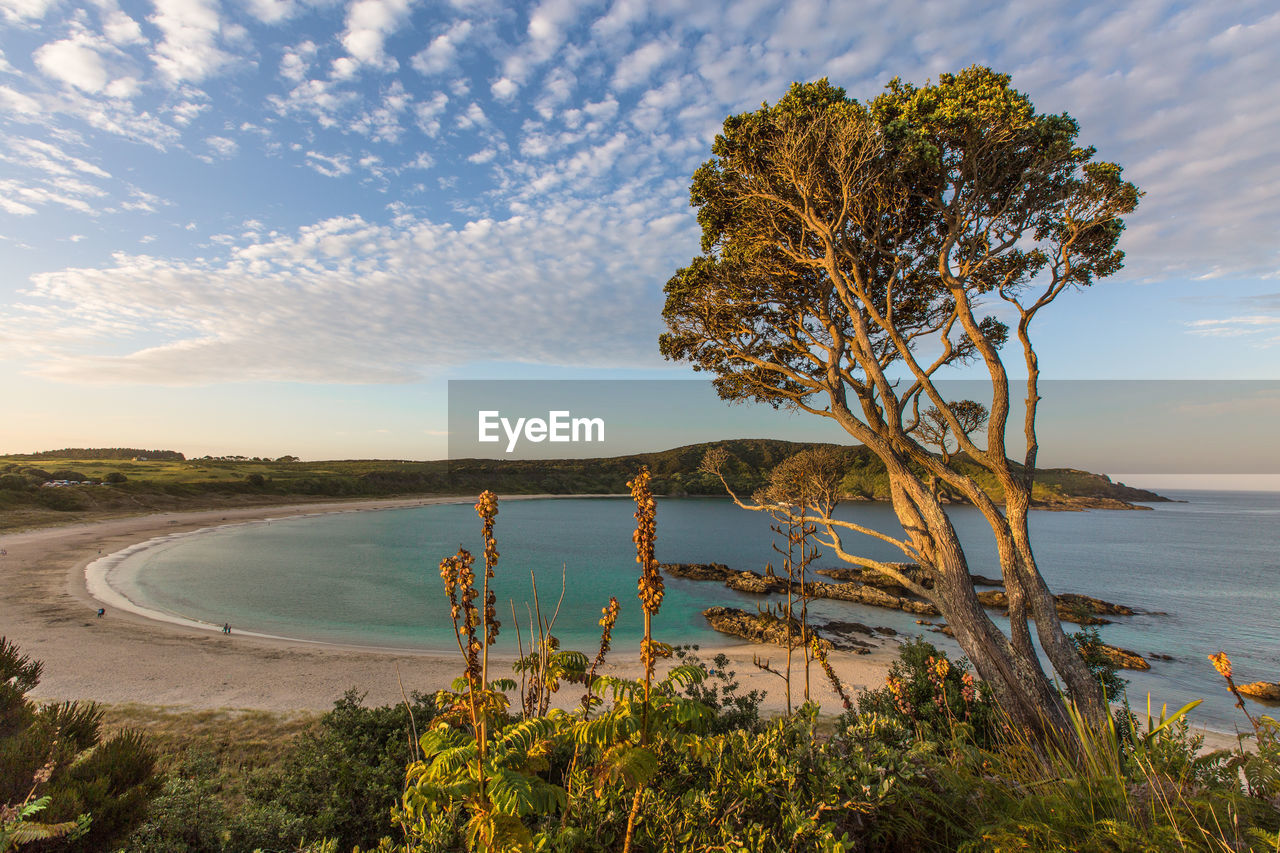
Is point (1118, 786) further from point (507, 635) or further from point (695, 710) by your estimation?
point (507, 635)

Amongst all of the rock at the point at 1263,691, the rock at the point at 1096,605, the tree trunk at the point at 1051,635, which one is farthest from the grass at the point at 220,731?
the rock at the point at 1096,605

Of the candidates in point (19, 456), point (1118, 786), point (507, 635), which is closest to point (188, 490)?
point (19, 456)

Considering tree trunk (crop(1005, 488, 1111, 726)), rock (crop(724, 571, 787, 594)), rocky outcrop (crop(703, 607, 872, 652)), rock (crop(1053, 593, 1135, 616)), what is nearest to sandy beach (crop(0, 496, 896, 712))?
rocky outcrop (crop(703, 607, 872, 652))

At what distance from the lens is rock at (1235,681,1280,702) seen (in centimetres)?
1473

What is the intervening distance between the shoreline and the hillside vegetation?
671 inches

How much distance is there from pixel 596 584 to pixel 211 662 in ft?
67.3

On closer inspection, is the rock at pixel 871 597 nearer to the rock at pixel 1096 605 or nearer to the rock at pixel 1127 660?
the rock at pixel 1096 605

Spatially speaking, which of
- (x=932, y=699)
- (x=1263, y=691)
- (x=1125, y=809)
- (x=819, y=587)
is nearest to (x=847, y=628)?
(x=819, y=587)

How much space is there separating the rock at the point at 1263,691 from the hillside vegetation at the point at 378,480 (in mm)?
19962

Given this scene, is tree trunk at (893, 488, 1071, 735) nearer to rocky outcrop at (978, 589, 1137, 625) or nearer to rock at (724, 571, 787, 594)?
rocky outcrop at (978, 589, 1137, 625)

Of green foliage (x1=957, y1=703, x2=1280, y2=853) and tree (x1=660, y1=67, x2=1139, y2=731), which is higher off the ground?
tree (x1=660, y1=67, x2=1139, y2=731)

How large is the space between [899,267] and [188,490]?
91.0 metres

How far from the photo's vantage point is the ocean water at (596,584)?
20484 millimetres

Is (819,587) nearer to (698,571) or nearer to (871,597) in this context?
(871,597)
